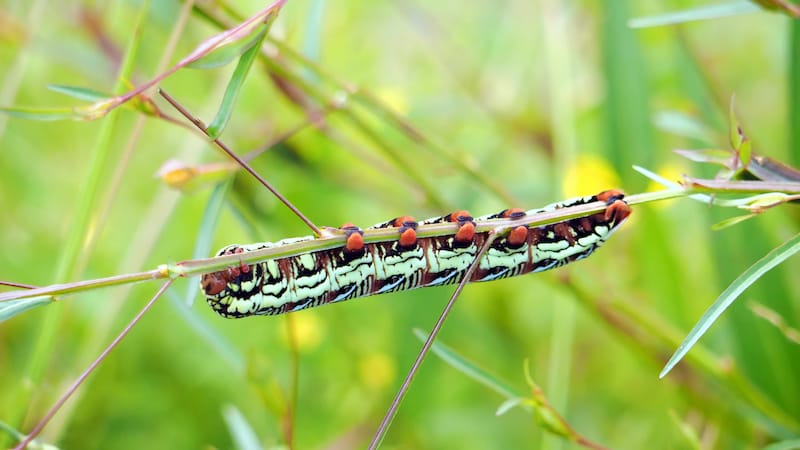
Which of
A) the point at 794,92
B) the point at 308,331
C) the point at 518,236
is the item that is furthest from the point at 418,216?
the point at 518,236

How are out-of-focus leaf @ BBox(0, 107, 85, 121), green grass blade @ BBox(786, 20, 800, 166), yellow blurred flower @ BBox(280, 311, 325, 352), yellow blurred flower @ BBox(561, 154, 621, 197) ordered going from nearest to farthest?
out-of-focus leaf @ BBox(0, 107, 85, 121) < green grass blade @ BBox(786, 20, 800, 166) < yellow blurred flower @ BBox(561, 154, 621, 197) < yellow blurred flower @ BBox(280, 311, 325, 352)

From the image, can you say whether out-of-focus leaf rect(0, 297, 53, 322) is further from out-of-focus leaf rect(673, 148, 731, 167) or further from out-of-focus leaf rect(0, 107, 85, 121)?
out-of-focus leaf rect(673, 148, 731, 167)

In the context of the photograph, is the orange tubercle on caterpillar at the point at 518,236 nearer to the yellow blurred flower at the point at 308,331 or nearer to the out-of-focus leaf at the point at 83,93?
the out-of-focus leaf at the point at 83,93

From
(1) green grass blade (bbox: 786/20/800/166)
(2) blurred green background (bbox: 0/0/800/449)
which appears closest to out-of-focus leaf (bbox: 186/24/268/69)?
(2) blurred green background (bbox: 0/0/800/449)

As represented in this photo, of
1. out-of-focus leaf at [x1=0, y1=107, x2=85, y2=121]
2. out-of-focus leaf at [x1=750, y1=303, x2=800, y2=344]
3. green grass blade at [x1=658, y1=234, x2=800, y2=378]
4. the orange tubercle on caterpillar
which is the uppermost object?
out-of-focus leaf at [x1=0, y1=107, x2=85, y2=121]

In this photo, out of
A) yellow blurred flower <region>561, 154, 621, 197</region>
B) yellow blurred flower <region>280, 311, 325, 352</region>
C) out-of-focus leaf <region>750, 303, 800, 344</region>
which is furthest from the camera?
yellow blurred flower <region>280, 311, 325, 352</region>

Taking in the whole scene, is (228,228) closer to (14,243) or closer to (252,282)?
(14,243)

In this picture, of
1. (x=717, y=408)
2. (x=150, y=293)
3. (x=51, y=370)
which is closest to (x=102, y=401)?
(x=51, y=370)
